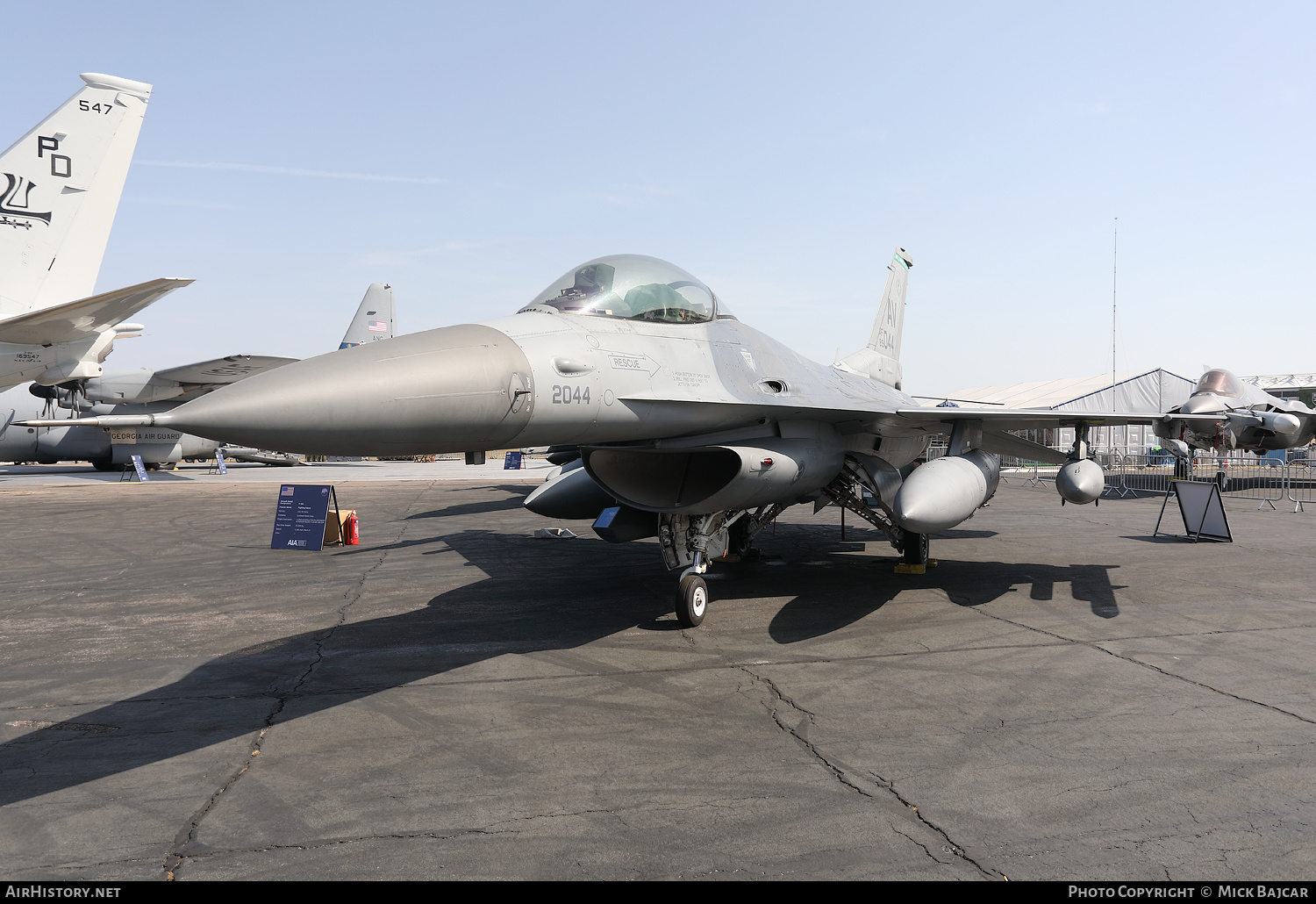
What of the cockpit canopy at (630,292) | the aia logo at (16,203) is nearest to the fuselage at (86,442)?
the aia logo at (16,203)

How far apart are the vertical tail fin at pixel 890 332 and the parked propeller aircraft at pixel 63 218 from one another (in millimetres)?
11782

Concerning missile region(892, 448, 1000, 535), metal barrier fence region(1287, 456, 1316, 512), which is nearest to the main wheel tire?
missile region(892, 448, 1000, 535)

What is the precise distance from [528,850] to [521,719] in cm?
154

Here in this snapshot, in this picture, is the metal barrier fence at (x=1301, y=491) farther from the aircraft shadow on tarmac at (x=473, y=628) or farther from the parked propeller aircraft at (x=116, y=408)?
the parked propeller aircraft at (x=116, y=408)

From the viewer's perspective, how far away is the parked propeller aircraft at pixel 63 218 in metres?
13.0

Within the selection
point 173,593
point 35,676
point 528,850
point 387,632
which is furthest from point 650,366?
point 173,593

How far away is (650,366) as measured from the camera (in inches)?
234

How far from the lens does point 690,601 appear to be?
668 centimetres

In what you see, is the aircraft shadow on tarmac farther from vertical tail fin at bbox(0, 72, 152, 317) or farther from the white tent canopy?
the white tent canopy

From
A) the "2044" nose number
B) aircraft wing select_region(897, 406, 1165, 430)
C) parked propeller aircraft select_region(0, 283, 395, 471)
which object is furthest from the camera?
parked propeller aircraft select_region(0, 283, 395, 471)

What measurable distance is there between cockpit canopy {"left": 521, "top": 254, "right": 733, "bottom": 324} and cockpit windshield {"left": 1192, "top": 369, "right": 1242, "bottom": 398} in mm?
22122

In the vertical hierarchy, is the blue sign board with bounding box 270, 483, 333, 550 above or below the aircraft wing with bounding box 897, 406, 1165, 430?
below

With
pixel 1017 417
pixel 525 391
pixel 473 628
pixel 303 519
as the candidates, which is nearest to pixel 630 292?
pixel 525 391

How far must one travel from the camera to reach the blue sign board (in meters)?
12.0
